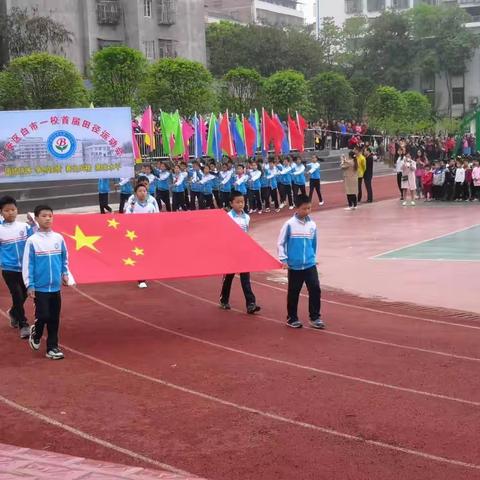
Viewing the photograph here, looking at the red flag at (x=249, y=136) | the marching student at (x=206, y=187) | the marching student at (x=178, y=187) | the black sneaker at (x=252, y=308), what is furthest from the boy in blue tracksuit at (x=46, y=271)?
the red flag at (x=249, y=136)

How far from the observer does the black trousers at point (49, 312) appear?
8.14 meters

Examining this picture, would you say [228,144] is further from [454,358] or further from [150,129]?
[454,358]

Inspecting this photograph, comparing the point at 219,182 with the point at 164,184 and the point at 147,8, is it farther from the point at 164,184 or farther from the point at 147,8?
the point at 147,8

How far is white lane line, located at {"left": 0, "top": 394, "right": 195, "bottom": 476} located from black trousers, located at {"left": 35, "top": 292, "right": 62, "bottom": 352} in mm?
1236

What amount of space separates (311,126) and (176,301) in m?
29.9

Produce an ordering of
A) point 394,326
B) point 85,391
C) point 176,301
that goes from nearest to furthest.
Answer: point 85,391 < point 394,326 < point 176,301

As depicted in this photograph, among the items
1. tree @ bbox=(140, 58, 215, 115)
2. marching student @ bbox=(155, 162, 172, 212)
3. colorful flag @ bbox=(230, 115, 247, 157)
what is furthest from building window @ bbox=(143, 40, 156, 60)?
marching student @ bbox=(155, 162, 172, 212)

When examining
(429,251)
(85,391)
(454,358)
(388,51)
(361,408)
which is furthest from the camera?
(388,51)

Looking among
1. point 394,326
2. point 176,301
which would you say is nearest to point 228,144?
point 176,301

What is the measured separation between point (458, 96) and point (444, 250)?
54939 mm

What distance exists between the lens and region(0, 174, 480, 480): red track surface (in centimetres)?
557

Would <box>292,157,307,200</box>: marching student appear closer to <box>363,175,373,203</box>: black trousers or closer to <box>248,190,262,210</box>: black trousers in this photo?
<box>248,190,262,210</box>: black trousers

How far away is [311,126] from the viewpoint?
40125 millimetres

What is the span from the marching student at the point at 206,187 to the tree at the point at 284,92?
53.4 ft
